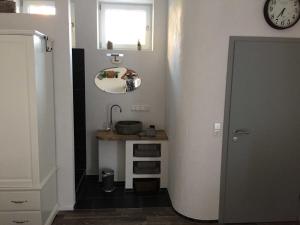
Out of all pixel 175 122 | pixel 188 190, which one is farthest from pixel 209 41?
pixel 188 190

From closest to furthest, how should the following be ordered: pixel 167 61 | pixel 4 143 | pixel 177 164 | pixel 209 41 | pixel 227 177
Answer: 1. pixel 4 143
2. pixel 209 41
3. pixel 227 177
4. pixel 177 164
5. pixel 167 61

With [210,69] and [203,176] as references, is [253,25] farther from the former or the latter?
[203,176]

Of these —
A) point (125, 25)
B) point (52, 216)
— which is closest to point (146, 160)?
point (52, 216)

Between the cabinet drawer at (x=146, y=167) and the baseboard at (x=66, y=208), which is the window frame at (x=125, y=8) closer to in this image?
the cabinet drawer at (x=146, y=167)

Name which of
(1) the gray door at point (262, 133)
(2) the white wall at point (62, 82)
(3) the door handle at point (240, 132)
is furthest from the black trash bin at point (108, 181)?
(3) the door handle at point (240, 132)

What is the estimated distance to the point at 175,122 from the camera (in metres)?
3.07

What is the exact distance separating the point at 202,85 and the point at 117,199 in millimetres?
1797

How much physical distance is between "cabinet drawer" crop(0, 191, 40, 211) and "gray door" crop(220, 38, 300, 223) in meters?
1.87

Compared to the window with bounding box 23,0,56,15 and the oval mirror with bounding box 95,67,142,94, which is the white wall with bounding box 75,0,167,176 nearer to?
the oval mirror with bounding box 95,67,142,94

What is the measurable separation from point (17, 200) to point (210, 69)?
87.0 inches

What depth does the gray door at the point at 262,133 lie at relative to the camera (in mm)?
2635

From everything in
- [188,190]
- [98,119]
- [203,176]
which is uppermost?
[98,119]

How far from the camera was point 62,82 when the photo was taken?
9.27 ft

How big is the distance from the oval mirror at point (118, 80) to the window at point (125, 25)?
14.6 inches
